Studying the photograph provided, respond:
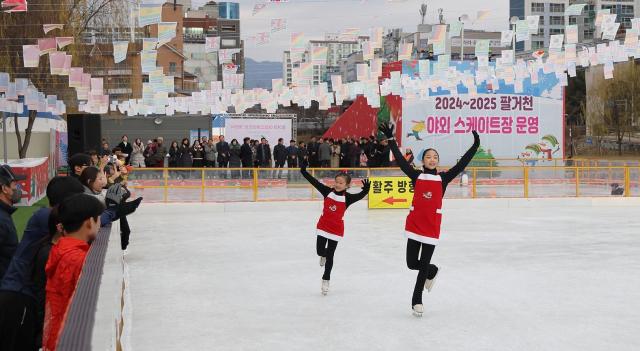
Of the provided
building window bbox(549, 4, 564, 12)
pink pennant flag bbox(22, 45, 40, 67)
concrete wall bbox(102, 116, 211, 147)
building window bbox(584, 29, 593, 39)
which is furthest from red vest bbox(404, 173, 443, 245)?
building window bbox(549, 4, 564, 12)

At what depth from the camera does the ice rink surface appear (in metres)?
6.29

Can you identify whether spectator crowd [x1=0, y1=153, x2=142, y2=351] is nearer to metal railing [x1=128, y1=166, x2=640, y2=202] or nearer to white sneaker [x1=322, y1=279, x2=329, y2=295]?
white sneaker [x1=322, y1=279, x2=329, y2=295]

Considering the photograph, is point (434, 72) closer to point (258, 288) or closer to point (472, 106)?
point (472, 106)

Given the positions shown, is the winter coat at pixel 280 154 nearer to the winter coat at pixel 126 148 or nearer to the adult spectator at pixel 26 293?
the winter coat at pixel 126 148

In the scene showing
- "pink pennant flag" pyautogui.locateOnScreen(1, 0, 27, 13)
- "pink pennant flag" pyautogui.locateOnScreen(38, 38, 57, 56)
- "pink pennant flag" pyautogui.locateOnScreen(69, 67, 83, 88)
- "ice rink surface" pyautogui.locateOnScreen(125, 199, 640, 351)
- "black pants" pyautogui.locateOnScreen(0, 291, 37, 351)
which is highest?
"pink pennant flag" pyautogui.locateOnScreen(1, 0, 27, 13)

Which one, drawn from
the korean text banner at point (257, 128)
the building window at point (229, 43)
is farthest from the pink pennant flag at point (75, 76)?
the building window at point (229, 43)

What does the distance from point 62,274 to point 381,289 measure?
538cm

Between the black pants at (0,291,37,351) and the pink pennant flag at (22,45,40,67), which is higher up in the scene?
the pink pennant flag at (22,45,40,67)

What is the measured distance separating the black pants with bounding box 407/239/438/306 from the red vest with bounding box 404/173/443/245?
6cm

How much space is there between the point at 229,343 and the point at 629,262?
21.4ft

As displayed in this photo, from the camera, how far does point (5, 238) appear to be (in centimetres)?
425

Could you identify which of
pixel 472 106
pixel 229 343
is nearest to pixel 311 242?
pixel 229 343

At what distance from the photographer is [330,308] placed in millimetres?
7508

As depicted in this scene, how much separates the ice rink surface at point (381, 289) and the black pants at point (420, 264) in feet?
0.74
